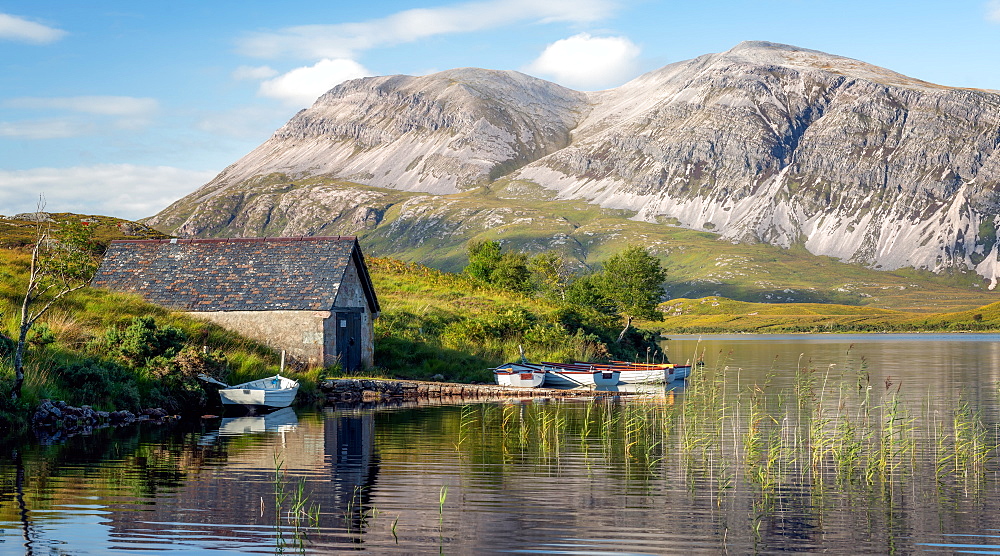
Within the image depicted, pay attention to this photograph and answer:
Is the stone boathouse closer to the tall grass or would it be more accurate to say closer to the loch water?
the tall grass

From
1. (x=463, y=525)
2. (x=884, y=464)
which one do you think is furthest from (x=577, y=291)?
(x=463, y=525)

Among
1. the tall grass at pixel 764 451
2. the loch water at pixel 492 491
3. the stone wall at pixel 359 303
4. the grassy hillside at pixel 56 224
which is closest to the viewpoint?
the loch water at pixel 492 491

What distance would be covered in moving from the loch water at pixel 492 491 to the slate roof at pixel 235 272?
15239mm

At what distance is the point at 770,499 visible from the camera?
61.5ft

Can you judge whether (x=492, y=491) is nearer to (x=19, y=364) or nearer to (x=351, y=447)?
(x=351, y=447)

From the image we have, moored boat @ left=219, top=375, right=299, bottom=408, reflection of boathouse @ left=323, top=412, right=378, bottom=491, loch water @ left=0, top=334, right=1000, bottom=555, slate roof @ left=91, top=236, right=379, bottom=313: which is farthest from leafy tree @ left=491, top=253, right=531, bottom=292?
loch water @ left=0, top=334, right=1000, bottom=555

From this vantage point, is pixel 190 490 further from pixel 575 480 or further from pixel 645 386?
pixel 645 386

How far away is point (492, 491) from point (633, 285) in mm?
72676

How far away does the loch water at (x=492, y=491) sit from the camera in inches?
592

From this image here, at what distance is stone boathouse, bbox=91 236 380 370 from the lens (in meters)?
46.3

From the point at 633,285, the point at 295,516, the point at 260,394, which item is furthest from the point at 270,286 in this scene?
the point at 633,285

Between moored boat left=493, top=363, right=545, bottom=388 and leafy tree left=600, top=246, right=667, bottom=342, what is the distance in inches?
1537

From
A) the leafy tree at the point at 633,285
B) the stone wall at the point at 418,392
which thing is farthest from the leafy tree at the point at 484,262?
the stone wall at the point at 418,392

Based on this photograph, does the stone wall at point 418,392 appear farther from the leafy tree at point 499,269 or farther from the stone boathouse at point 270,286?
the leafy tree at point 499,269
